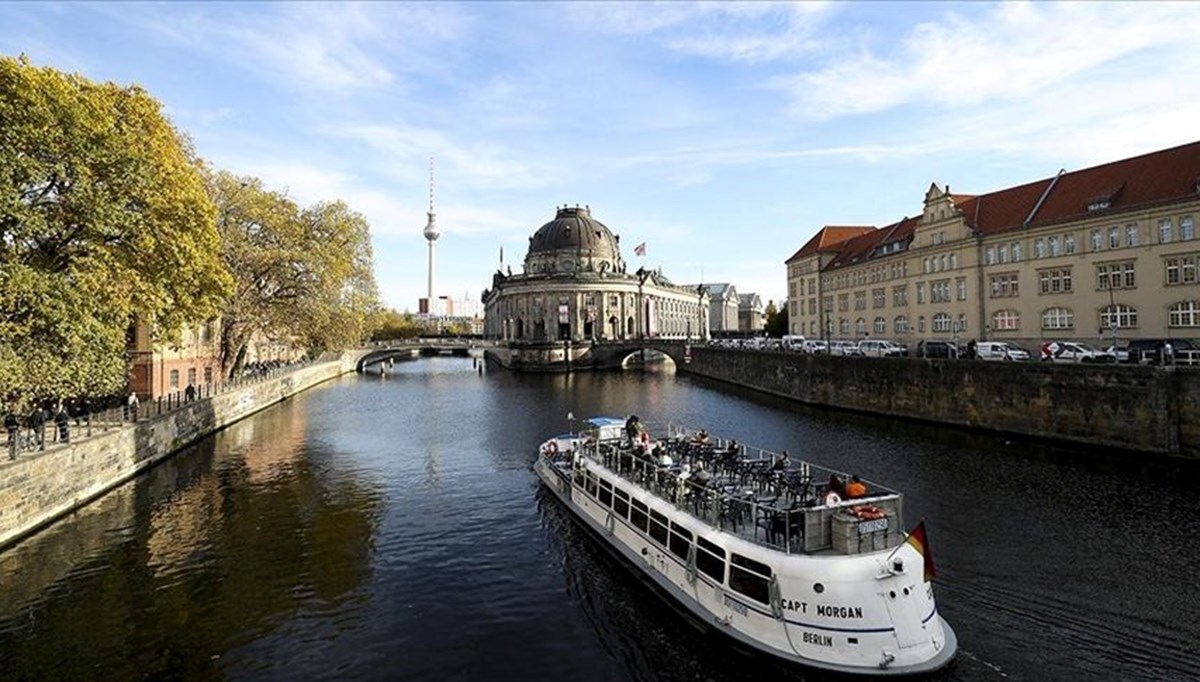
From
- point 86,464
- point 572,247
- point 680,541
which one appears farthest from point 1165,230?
point 572,247

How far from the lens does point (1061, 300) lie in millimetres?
53906

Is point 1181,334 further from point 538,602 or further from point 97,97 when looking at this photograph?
point 97,97

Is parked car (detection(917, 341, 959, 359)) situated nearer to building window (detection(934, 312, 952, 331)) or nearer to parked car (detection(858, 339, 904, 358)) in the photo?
parked car (detection(858, 339, 904, 358))

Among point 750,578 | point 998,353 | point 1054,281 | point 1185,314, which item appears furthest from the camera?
point 1054,281

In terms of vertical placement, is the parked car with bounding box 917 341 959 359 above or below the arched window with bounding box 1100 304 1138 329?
below

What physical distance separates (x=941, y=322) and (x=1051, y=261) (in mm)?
13957

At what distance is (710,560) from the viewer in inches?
688

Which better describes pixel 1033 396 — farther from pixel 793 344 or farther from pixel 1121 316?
pixel 793 344

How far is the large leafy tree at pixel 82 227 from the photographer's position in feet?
78.7

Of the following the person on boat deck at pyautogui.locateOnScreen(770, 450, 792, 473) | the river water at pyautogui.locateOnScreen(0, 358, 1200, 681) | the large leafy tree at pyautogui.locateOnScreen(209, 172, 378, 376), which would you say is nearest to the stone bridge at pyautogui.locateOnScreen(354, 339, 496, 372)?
the large leafy tree at pyautogui.locateOnScreen(209, 172, 378, 376)

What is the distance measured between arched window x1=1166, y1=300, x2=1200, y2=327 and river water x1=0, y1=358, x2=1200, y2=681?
18135 mm

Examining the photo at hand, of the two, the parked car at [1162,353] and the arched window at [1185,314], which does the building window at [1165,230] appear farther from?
the parked car at [1162,353]

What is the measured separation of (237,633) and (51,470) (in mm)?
13792

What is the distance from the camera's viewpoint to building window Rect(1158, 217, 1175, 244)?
46.4m
